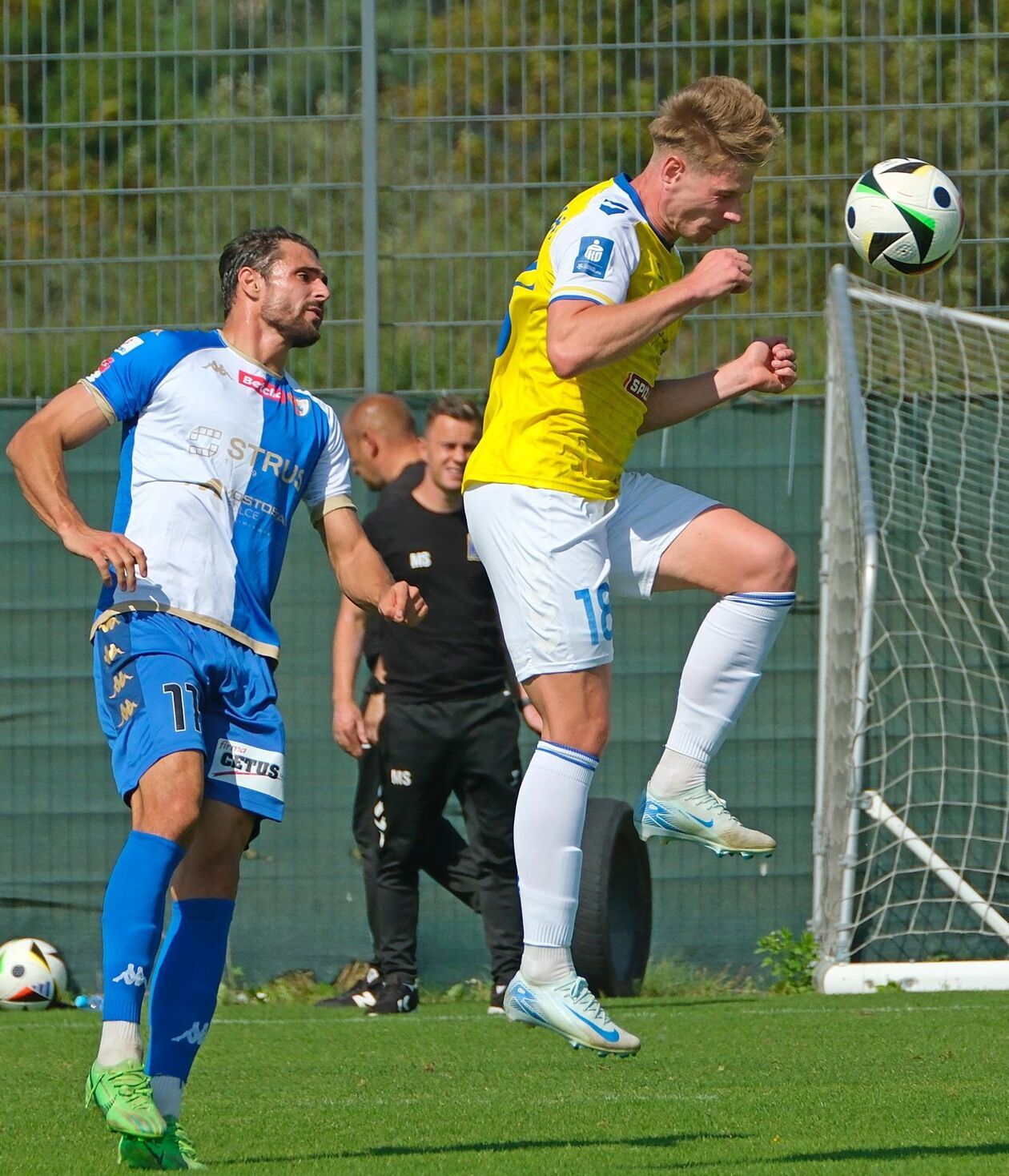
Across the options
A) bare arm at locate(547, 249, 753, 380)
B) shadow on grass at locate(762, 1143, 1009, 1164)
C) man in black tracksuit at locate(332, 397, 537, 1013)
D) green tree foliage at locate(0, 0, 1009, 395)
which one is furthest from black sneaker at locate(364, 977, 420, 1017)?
bare arm at locate(547, 249, 753, 380)

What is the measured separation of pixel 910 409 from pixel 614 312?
5551mm

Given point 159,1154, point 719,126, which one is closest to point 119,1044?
point 159,1154

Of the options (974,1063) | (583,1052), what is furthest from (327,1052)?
(974,1063)

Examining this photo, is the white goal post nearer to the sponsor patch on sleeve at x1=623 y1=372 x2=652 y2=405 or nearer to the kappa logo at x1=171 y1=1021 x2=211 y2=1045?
the sponsor patch on sleeve at x1=623 y1=372 x2=652 y2=405

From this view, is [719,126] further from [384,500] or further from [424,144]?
[424,144]

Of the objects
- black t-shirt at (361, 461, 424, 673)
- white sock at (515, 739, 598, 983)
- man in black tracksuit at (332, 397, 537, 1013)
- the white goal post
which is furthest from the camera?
the white goal post

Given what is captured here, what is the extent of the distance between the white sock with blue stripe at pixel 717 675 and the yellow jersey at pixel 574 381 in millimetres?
445

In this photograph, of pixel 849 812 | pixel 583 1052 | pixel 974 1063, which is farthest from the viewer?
pixel 849 812

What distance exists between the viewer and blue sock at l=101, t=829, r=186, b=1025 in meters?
4.70

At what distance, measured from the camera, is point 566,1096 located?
18.5 feet

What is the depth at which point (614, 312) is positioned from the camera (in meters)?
4.53

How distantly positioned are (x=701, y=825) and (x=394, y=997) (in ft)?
12.0

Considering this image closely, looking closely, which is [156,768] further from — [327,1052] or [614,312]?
[327,1052]

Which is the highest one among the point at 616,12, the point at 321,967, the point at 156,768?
the point at 616,12
